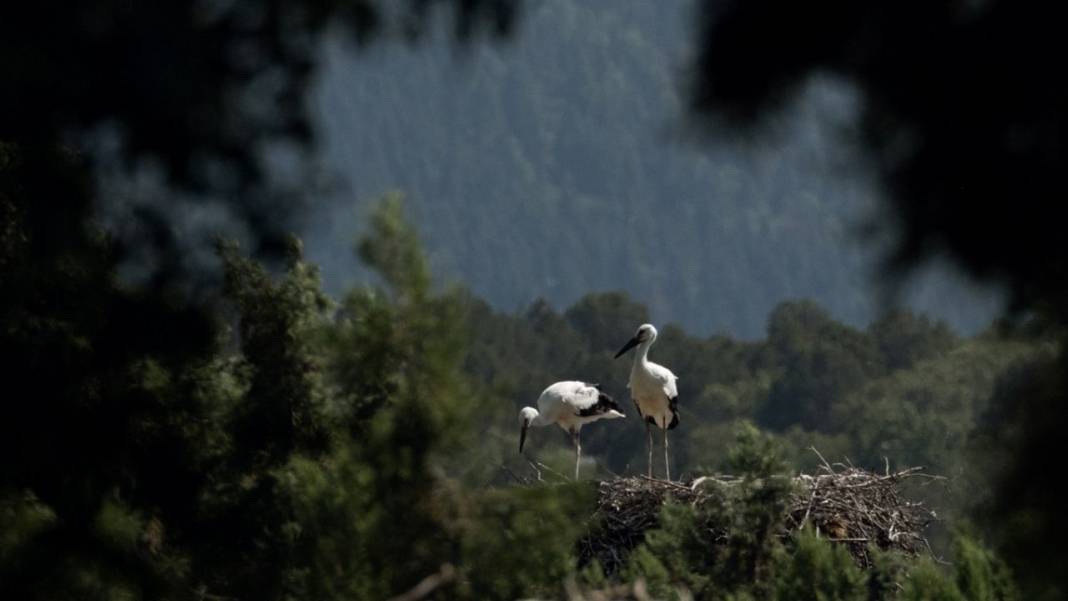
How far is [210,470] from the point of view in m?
9.39

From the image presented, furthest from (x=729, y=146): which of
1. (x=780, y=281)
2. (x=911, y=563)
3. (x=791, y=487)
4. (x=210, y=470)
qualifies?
(x=780, y=281)

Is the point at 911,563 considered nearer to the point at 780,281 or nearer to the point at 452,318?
the point at 452,318

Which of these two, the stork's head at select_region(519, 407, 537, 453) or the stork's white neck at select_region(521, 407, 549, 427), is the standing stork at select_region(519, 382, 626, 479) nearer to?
the stork's white neck at select_region(521, 407, 549, 427)

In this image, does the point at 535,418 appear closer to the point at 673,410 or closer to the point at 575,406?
the point at 575,406

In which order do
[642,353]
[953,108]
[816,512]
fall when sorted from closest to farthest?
[953,108], [816,512], [642,353]

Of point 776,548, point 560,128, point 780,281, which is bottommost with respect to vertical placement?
point 776,548

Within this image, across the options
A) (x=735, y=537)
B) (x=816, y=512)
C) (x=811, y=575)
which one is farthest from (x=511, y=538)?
(x=816, y=512)

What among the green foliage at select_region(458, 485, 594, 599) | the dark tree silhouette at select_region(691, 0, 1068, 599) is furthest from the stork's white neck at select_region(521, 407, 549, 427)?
the dark tree silhouette at select_region(691, 0, 1068, 599)

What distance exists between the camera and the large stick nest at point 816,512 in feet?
44.1

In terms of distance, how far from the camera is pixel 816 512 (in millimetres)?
13539

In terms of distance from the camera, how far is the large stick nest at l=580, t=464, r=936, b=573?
1343 centimetres

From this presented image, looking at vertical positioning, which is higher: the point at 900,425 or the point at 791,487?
the point at 900,425

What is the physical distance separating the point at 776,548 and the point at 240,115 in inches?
300

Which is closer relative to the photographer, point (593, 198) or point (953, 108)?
point (953, 108)
